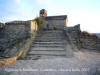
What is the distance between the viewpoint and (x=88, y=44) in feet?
39.1

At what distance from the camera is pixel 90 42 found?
12047mm

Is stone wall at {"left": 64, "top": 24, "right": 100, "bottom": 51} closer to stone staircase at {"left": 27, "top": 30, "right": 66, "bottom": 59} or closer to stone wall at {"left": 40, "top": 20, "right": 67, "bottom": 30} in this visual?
stone staircase at {"left": 27, "top": 30, "right": 66, "bottom": 59}

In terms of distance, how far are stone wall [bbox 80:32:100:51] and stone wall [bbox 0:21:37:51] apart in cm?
552

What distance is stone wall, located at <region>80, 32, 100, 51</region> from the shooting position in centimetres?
1182

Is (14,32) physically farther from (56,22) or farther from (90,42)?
(56,22)

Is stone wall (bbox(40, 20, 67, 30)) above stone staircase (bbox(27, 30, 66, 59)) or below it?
above

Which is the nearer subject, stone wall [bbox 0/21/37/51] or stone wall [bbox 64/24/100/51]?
stone wall [bbox 64/24/100/51]

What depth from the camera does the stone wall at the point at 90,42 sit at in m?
11.8

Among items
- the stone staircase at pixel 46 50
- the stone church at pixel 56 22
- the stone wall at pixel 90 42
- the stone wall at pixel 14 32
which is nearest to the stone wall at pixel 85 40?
the stone wall at pixel 90 42

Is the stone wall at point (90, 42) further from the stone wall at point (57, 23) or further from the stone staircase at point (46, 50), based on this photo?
the stone wall at point (57, 23)

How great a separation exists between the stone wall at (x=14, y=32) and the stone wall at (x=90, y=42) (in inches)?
217

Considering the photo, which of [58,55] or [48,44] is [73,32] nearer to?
[48,44]

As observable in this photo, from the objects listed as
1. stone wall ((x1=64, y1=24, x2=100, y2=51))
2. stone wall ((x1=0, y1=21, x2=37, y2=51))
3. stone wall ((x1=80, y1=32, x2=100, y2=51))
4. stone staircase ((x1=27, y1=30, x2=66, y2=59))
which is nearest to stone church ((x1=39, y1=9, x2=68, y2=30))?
stone wall ((x1=64, y1=24, x2=100, y2=51))

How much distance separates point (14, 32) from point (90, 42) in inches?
314
